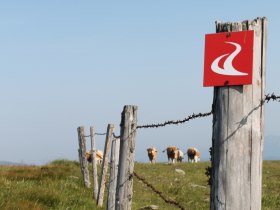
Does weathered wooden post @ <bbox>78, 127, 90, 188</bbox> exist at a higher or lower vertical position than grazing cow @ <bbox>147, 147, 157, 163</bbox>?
higher

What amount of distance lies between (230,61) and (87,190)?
11.9 metres

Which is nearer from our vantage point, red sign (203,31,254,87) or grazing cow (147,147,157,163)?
red sign (203,31,254,87)

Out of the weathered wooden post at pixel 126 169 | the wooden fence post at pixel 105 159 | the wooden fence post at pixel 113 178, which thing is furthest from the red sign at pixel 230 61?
the wooden fence post at pixel 105 159

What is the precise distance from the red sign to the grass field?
735cm

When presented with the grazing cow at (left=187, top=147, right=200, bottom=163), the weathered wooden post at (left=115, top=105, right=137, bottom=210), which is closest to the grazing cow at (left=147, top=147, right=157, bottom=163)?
the grazing cow at (left=187, top=147, right=200, bottom=163)

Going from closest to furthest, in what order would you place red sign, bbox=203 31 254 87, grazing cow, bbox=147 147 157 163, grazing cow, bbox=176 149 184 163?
red sign, bbox=203 31 254 87, grazing cow, bbox=176 149 184 163, grazing cow, bbox=147 147 157 163

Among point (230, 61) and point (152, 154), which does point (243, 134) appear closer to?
point (230, 61)

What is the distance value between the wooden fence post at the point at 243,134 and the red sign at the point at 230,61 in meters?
0.07

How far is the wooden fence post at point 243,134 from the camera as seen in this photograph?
436cm

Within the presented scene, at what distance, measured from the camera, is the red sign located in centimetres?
432

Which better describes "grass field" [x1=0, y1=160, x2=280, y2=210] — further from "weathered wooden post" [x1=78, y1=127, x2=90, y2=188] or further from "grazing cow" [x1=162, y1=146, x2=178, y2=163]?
"grazing cow" [x1=162, y1=146, x2=178, y2=163]

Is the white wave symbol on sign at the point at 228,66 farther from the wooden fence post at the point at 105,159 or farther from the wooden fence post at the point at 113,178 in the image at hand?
the wooden fence post at the point at 105,159

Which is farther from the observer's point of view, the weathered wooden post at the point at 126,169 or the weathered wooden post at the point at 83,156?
the weathered wooden post at the point at 83,156

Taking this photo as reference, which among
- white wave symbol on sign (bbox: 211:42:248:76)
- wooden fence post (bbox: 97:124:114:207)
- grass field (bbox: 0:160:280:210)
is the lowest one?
grass field (bbox: 0:160:280:210)
